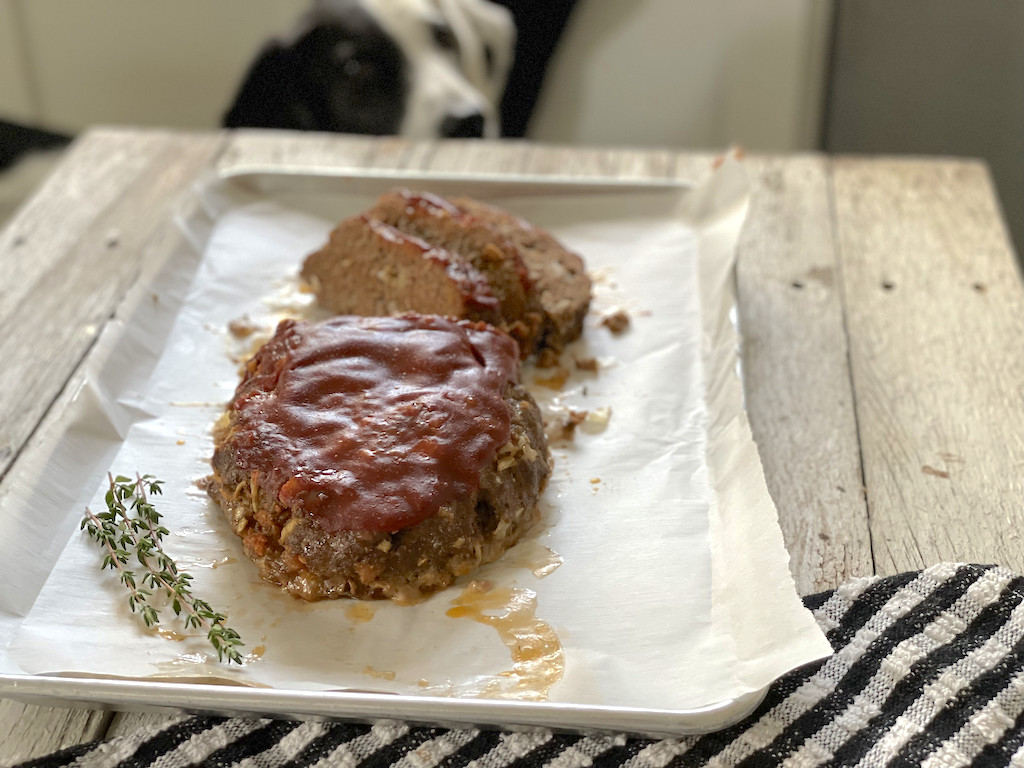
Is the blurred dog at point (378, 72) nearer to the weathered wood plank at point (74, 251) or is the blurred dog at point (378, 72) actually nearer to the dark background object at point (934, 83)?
the weathered wood plank at point (74, 251)

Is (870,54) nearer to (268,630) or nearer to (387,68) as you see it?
(387,68)

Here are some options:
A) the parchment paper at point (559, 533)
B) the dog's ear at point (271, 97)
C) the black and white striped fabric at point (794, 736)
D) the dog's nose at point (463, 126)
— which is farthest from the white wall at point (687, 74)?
the black and white striped fabric at point (794, 736)

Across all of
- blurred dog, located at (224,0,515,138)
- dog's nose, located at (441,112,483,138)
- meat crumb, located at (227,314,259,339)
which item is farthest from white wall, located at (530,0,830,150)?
meat crumb, located at (227,314,259,339)

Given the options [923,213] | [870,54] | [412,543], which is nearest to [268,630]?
[412,543]

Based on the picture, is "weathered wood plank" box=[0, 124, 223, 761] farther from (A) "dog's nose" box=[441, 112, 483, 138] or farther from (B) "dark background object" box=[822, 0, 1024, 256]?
(B) "dark background object" box=[822, 0, 1024, 256]

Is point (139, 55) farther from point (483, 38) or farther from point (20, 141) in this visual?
point (483, 38)
